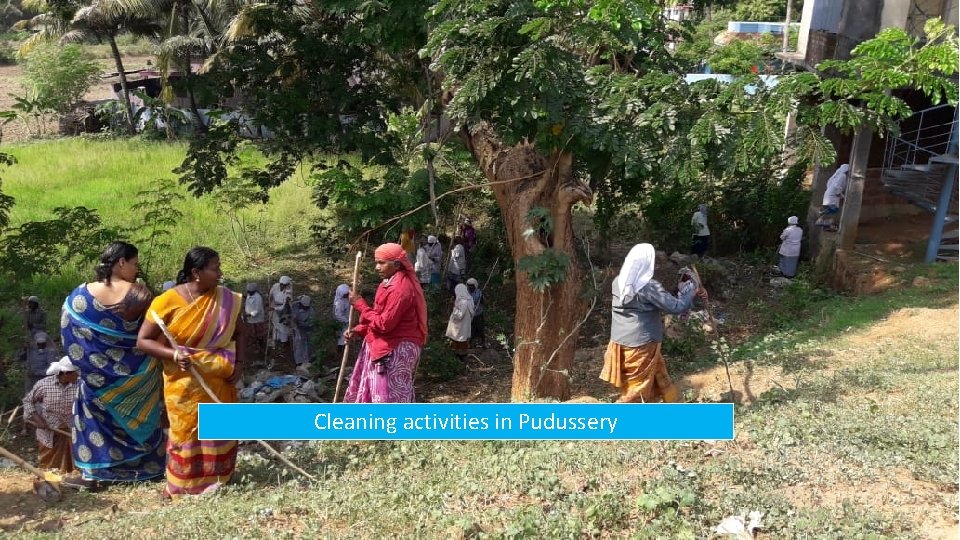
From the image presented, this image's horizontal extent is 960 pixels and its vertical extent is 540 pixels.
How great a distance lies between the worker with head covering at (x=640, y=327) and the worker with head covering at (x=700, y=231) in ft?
20.4

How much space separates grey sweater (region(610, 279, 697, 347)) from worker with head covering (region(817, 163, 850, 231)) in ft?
24.3

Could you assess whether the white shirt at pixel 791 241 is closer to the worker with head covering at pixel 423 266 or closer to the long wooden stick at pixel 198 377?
the worker with head covering at pixel 423 266

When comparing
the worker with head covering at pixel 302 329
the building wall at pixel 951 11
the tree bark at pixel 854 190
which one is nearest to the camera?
the worker with head covering at pixel 302 329

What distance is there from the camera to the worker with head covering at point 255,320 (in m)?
8.62

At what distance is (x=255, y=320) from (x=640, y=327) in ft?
16.0

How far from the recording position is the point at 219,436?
445 cm

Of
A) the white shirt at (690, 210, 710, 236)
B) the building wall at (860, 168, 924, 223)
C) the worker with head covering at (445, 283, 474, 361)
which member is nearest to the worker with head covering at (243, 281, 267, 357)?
the worker with head covering at (445, 283, 474, 361)

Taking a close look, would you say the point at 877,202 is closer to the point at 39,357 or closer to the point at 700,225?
the point at 700,225

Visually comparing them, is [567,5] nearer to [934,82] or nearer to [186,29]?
[934,82]

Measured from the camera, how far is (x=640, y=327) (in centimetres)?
516

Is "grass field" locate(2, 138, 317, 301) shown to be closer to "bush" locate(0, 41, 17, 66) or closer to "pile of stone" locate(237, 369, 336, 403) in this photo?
"pile of stone" locate(237, 369, 336, 403)

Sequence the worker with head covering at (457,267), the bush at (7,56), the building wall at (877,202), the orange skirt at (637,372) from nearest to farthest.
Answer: the orange skirt at (637,372)
the worker with head covering at (457,267)
the building wall at (877,202)
the bush at (7,56)

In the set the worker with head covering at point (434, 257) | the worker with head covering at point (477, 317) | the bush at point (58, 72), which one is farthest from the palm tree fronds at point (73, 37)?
the worker with head covering at point (477, 317)

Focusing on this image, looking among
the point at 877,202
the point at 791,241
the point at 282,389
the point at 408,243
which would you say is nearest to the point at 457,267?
the point at 408,243
